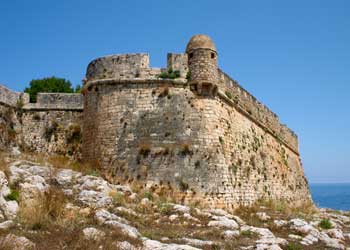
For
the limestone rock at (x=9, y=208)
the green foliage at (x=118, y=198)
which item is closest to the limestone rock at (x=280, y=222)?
the green foliage at (x=118, y=198)

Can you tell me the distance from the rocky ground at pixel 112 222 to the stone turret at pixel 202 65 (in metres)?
4.61

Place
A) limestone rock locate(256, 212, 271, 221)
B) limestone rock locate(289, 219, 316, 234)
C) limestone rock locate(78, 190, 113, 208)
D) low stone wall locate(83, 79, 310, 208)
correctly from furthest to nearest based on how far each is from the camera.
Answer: low stone wall locate(83, 79, 310, 208)
limestone rock locate(256, 212, 271, 221)
limestone rock locate(289, 219, 316, 234)
limestone rock locate(78, 190, 113, 208)

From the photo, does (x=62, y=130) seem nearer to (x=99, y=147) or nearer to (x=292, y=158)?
(x=99, y=147)

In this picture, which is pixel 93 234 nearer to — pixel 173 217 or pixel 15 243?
pixel 15 243

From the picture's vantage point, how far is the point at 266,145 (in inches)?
877

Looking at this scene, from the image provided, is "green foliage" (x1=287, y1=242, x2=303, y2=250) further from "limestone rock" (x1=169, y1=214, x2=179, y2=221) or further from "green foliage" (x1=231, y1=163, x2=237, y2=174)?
"green foliage" (x1=231, y1=163, x2=237, y2=174)

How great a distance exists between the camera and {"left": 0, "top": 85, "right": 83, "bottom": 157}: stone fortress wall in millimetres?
17812

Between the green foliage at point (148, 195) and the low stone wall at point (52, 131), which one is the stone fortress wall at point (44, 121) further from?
the green foliage at point (148, 195)

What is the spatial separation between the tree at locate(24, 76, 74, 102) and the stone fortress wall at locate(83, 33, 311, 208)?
50.6 feet

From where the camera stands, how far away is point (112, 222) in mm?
8992

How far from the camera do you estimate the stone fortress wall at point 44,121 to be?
A: 58.4ft

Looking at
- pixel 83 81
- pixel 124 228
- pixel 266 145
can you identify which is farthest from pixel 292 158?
pixel 124 228

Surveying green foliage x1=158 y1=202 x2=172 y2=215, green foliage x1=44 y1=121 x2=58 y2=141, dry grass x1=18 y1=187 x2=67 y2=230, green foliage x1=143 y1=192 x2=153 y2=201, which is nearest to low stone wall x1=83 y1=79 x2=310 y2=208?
green foliage x1=143 y1=192 x2=153 y2=201

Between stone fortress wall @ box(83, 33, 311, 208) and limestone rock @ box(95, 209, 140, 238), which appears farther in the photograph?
stone fortress wall @ box(83, 33, 311, 208)
